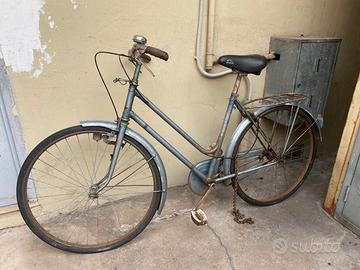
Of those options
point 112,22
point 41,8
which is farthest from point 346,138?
point 41,8

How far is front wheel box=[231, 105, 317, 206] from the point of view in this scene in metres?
2.29

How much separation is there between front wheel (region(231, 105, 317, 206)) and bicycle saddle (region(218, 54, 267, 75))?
1.26ft

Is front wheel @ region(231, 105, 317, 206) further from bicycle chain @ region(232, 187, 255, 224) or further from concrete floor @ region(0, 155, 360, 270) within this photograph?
concrete floor @ region(0, 155, 360, 270)

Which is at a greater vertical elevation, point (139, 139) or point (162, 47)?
point (162, 47)

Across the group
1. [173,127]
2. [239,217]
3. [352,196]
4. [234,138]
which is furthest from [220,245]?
[352,196]

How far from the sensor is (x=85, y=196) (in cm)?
238

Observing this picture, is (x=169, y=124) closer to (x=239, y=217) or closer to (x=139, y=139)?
(x=139, y=139)

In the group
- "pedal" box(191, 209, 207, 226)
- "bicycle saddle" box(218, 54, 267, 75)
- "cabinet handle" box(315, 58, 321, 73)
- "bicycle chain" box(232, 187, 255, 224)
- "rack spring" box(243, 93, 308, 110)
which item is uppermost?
"bicycle saddle" box(218, 54, 267, 75)

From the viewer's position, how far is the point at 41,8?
1.75 m

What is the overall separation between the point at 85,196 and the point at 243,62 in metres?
1.56

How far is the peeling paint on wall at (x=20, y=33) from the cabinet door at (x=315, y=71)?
1832 millimetres

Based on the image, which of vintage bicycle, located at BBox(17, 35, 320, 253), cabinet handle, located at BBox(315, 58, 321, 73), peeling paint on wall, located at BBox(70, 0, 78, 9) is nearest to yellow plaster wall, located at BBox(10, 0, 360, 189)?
peeling paint on wall, located at BBox(70, 0, 78, 9)

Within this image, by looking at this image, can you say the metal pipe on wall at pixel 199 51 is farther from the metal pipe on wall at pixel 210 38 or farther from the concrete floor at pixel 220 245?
the concrete floor at pixel 220 245

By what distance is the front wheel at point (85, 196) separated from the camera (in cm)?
201
